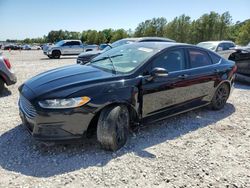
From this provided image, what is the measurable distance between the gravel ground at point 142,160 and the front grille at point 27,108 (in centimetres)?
55

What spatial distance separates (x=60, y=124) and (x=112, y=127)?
0.71 meters

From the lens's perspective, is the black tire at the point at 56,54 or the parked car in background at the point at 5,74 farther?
the black tire at the point at 56,54

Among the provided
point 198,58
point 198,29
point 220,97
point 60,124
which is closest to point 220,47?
point 220,97

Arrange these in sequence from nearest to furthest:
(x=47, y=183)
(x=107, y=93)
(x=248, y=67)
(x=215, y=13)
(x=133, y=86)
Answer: (x=47, y=183)
(x=107, y=93)
(x=133, y=86)
(x=248, y=67)
(x=215, y=13)

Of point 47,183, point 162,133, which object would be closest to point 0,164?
point 47,183

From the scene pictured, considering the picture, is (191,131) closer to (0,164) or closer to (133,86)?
(133,86)

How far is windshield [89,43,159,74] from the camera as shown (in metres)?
3.94

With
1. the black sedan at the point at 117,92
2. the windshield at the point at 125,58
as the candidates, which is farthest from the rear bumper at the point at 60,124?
the windshield at the point at 125,58

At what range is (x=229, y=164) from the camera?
132 inches

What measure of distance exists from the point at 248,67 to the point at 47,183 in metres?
7.76

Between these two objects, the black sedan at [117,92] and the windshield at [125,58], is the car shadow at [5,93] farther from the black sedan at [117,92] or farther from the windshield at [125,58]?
the windshield at [125,58]

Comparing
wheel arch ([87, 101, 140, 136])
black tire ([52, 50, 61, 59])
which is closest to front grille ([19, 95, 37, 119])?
wheel arch ([87, 101, 140, 136])

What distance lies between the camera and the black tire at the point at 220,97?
538cm

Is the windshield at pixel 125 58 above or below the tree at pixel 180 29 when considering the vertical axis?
below
